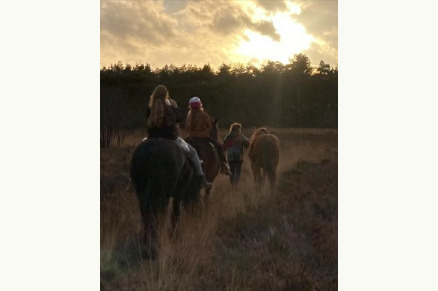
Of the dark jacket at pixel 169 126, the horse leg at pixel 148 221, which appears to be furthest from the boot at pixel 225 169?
the horse leg at pixel 148 221

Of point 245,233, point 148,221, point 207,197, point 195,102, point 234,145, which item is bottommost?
point 245,233

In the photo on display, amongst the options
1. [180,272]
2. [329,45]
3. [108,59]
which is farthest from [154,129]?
[329,45]

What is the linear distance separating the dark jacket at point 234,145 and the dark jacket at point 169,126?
0.84 metres

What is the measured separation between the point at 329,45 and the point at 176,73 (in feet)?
4.91

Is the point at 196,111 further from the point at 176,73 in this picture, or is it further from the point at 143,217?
the point at 143,217

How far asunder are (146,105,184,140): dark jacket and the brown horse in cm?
89

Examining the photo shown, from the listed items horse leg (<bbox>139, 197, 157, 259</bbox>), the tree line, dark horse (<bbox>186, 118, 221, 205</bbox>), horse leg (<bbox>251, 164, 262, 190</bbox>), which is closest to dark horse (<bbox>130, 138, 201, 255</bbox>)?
horse leg (<bbox>139, 197, 157, 259</bbox>)

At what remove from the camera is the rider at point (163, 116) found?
267 inches

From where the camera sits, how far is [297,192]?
738cm

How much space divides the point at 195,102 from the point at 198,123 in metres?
0.23

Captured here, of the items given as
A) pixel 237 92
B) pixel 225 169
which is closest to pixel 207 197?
pixel 225 169

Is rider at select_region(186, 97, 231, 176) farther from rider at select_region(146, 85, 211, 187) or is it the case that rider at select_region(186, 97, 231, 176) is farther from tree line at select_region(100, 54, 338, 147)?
rider at select_region(146, 85, 211, 187)

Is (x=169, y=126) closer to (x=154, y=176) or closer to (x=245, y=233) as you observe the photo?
(x=154, y=176)

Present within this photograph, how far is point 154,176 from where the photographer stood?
6.83 metres
